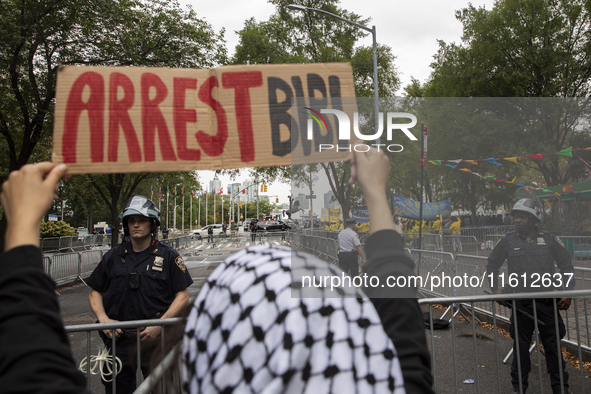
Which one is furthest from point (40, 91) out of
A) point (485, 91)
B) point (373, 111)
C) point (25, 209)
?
point (485, 91)

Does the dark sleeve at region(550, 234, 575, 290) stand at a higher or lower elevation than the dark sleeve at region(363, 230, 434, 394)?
lower

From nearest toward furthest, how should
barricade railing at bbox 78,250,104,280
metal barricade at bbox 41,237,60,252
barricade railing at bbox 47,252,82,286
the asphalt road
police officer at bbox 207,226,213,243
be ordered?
the asphalt road < barricade railing at bbox 47,252,82,286 < barricade railing at bbox 78,250,104,280 < metal barricade at bbox 41,237,60,252 < police officer at bbox 207,226,213,243

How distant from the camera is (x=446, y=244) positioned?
1261cm

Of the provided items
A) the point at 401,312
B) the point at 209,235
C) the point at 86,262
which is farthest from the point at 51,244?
the point at 401,312

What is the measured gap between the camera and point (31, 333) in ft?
2.31

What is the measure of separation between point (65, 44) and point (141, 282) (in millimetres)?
10654

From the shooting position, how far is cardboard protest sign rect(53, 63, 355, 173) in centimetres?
153

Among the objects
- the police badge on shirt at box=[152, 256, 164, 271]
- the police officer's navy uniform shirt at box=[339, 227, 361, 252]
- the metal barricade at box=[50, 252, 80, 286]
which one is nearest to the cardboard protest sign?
the police badge on shirt at box=[152, 256, 164, 271]

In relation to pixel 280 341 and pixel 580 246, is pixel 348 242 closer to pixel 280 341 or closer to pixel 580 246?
pixel 580 246

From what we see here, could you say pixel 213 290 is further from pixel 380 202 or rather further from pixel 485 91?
pixel 485 91

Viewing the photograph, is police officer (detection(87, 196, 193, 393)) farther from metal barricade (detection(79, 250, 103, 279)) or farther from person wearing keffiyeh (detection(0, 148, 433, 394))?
metal barricade (detection(79, 250, 103, 279))

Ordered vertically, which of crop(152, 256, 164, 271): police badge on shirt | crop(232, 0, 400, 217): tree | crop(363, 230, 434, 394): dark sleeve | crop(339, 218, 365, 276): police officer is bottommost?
crop(339, 218, 365, 276): police officer

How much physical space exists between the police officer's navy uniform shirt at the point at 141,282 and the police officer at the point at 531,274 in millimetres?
3293

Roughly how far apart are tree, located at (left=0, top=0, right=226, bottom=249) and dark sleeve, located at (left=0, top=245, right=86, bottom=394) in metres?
10.6
